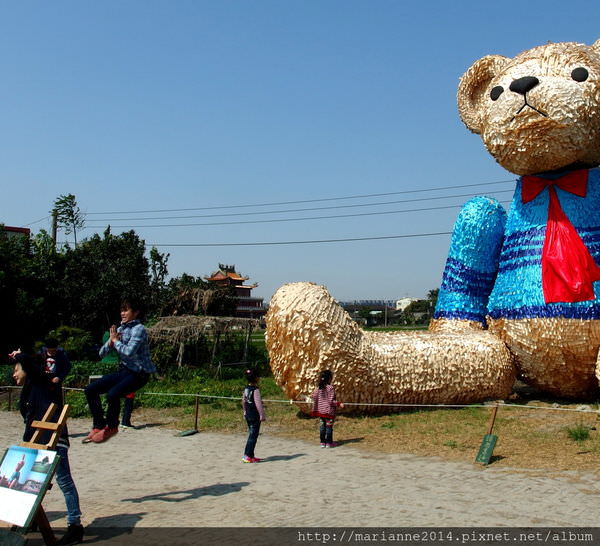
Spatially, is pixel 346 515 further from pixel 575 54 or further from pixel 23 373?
pixel 575 54

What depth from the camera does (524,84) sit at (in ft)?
22.4

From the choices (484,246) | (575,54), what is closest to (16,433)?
(484,246)

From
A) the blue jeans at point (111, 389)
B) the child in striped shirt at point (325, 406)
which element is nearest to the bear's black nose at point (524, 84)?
the child in striped shirt at point (325, 406)

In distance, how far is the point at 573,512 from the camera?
13.6 ft

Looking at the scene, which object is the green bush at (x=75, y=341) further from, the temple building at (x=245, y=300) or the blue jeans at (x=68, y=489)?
the temple building at (x=245, y=300)

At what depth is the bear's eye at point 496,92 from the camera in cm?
718

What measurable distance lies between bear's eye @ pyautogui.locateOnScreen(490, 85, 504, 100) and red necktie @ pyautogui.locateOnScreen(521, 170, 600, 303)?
1183 millimetres

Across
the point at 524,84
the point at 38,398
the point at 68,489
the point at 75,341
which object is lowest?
the point at 68,489

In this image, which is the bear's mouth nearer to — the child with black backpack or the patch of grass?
the patch of grass

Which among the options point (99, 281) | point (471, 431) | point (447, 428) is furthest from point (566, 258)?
point (99, 281)

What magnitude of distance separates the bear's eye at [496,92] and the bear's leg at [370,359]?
2723mm

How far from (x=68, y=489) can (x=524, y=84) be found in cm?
580

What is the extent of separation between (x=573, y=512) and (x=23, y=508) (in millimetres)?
3393

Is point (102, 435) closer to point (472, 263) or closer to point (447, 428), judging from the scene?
point (447, 428)
